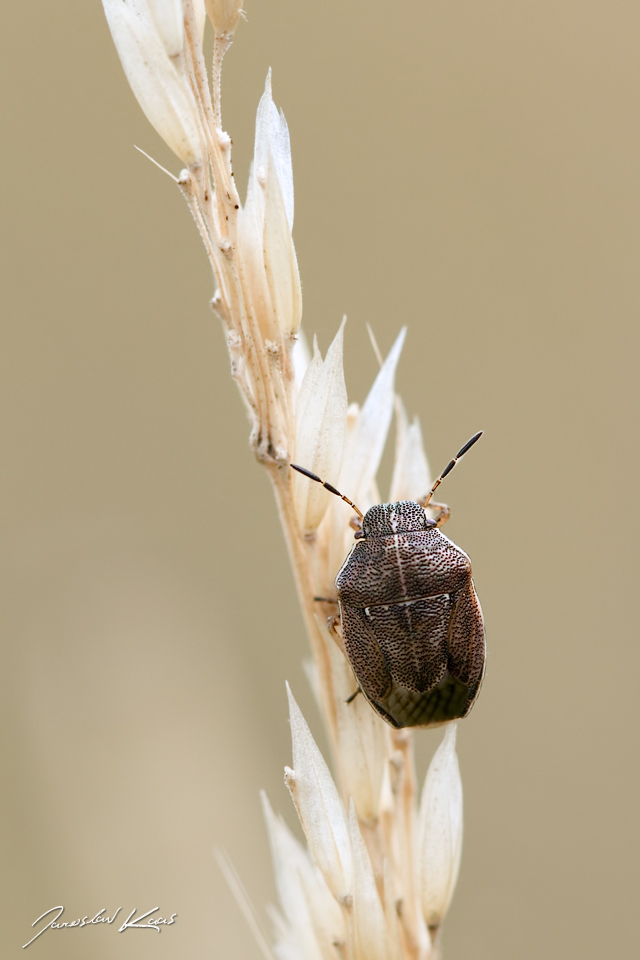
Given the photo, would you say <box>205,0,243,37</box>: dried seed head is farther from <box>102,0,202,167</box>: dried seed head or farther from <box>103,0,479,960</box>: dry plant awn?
<box>102,0,202,167</box>: dried seed head

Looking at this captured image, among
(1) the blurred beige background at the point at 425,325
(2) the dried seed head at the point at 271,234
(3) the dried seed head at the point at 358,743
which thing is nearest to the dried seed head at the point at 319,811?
(3) the dried seed head at the point at 358,743

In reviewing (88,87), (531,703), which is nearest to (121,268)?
(88,87)

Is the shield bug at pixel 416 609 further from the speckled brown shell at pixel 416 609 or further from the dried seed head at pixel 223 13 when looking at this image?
the dried seed head at pixel 223 13

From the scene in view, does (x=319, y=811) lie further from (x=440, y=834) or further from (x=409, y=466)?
(x=409, y=466)
